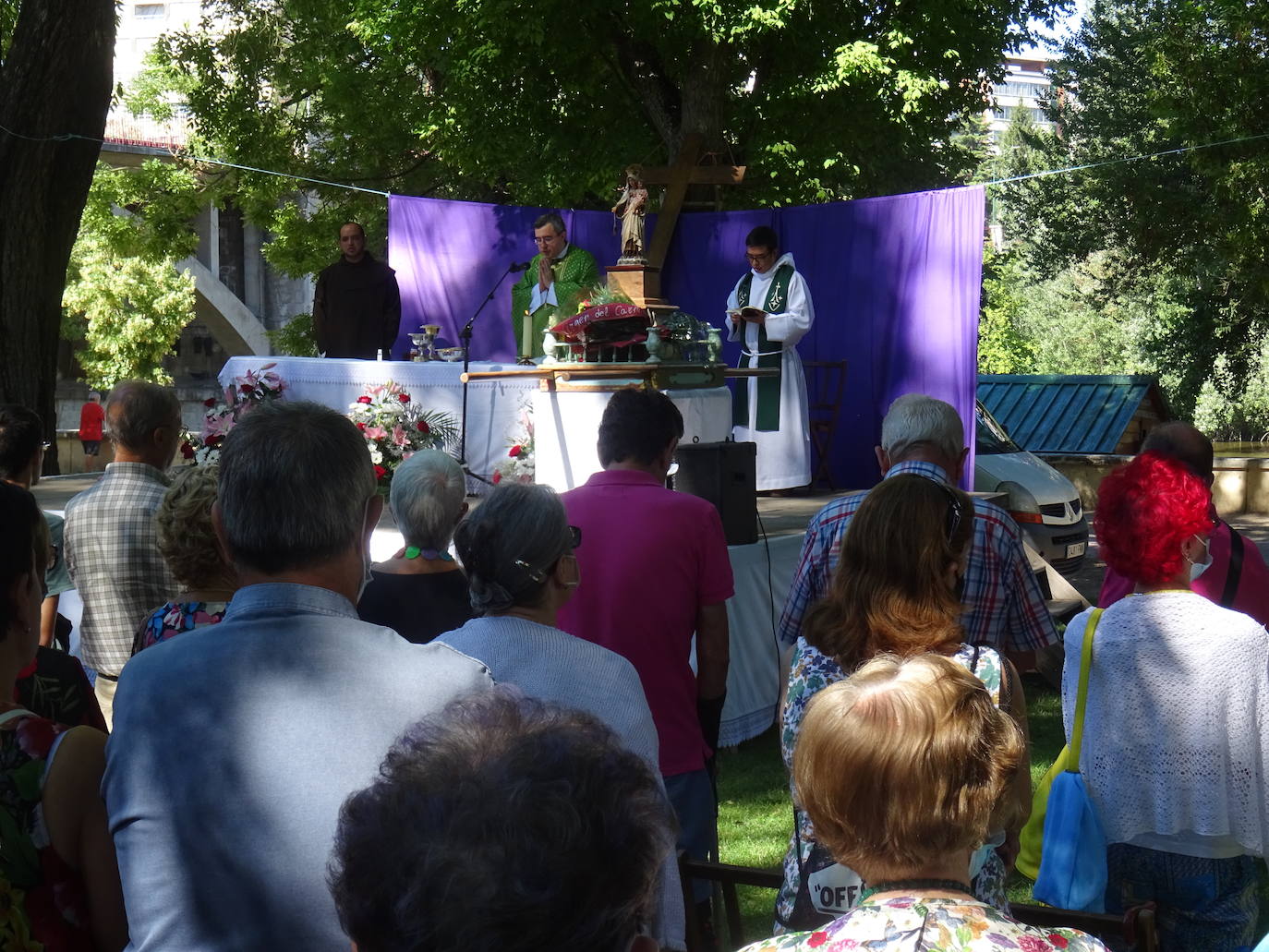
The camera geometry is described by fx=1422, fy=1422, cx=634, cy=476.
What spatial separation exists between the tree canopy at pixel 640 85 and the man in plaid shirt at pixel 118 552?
1095 centimetres

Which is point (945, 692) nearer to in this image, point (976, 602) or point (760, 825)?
point (976, 602)

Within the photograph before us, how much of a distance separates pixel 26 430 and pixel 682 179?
870 cm

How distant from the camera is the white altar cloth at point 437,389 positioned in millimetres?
9461

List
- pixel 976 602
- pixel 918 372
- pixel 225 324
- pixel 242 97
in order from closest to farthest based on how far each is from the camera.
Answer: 1. pixel 976 602
2. pixel 918 372
3. pixel 242 97
4. pixel 225 324

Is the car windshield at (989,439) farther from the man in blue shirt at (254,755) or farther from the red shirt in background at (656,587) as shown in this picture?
the man in blue shirt at (254,755)

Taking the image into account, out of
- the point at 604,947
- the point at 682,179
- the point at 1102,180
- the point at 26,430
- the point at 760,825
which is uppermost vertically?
the point at 1102,180

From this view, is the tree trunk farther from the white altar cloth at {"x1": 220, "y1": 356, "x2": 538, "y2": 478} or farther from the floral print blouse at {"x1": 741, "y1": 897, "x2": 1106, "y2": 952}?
the floral print blouse at {"x1": 741, "y1": 897, "x2": 1106, "y2": 952}

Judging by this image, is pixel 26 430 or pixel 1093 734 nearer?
pixel 1093 734

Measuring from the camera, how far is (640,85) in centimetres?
1648

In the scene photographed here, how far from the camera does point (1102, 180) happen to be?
21.3 metres

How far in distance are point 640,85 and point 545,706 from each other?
15.8 m

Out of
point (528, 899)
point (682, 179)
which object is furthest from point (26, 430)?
point (682, 179)

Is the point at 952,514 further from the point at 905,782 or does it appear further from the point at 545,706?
the point at 545,706

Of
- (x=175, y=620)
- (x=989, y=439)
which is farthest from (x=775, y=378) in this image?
(x=175, y=620)
